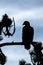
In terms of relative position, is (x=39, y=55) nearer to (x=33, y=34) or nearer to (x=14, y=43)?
(x=14, y=43)

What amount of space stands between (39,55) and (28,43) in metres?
0.47

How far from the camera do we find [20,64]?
34.4 ft

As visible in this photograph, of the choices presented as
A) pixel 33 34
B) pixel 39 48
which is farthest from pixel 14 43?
pixel 33 34

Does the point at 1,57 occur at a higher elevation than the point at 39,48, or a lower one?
lower

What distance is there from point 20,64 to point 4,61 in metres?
3.46

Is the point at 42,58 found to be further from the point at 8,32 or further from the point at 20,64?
the point at 20,64

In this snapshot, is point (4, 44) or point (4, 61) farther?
point (4, 61)

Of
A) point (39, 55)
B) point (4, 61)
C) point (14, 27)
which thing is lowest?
point (4, 61)

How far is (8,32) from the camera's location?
6.21m

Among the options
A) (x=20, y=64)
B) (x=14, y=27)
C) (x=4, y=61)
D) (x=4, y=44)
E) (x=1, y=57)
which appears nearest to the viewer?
(x=4, y=44)

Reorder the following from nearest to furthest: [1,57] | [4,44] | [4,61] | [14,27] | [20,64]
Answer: [4,44] → [14,27] → [1,57] → [4,61] → [20,64]

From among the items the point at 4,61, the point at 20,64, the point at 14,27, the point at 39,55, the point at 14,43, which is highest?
the point at 14,27

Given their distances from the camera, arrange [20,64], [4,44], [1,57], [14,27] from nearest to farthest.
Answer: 1. [4,44]
2. [14,27]
3. [1,57]
4. [20,64]

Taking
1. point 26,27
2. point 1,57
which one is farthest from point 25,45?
point 1,57
